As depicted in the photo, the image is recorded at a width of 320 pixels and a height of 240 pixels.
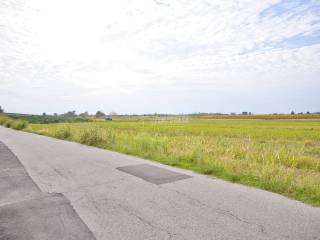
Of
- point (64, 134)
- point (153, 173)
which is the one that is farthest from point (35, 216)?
point (64, 134)

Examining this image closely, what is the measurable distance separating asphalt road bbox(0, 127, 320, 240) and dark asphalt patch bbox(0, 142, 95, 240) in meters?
0.01

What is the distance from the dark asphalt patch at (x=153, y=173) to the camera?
7395 mm

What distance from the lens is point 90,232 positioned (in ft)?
13.3

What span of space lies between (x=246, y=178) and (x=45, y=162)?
7573 mm

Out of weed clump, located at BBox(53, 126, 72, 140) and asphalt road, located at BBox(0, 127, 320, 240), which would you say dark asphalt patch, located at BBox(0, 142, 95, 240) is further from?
weed clump, located at BBox(53, 126, 72, 140)

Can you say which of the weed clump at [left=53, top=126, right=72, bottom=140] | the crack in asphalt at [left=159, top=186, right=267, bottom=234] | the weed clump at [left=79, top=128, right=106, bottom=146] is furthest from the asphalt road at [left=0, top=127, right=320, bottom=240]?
the weed clump at [left=53, top=126, right=72, bottom=140]

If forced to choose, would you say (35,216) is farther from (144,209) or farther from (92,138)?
(92,138)

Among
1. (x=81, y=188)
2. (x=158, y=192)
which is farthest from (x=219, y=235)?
(x=81, y=188)

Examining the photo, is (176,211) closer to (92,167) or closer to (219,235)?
(219,235)

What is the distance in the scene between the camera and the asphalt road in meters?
4.02

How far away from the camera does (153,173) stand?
27.0 ft

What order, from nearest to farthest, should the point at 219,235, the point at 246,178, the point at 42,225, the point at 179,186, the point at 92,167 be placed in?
the point at 219,235, the point at 42,225, the point at 179,186, the point at 246,178, the point at 92,167

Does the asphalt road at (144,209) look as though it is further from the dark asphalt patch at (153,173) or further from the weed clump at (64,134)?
the weed clump at (64,134)

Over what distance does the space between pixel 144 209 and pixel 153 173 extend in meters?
3.23
